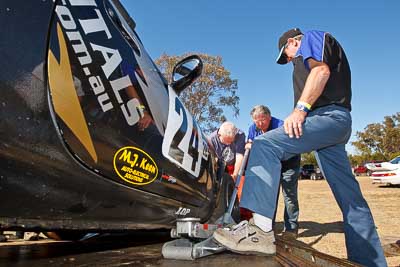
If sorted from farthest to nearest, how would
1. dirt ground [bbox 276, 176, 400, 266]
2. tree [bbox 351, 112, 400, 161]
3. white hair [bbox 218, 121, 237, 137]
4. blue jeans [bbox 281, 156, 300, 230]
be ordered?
1. tree [bbox 351, 112, 400, 161]
2. blue jeans [bbox 281, 156, 300, 230]
3. white hair [bbox 218, 121, 237, 137]
4. dirt ground [bbox 276, 176, 400, 266]

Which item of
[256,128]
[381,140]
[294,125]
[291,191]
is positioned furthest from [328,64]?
[381,140]

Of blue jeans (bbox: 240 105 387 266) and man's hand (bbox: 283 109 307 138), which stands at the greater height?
man's hand (bbox: 283 109 307 138)

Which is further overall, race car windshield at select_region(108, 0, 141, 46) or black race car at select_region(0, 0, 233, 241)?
race car windshield at select_region(108, 0, 141, 46)

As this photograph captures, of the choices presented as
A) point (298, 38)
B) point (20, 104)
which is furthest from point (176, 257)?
point (298, 38)

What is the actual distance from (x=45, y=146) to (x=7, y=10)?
441mm

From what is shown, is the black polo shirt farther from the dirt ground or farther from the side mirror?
the dirt ground

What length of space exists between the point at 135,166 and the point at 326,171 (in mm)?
1605

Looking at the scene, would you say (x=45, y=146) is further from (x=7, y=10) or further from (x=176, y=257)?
(x=176, y=257)

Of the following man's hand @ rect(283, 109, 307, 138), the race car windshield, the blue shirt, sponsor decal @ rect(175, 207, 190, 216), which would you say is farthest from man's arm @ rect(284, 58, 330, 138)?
the blue shirt

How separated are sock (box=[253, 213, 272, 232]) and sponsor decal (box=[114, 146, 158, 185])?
67cm

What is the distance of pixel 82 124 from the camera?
1269 millimetres

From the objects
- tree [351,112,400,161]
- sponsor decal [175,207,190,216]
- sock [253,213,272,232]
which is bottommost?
sock [253,213,272,232]

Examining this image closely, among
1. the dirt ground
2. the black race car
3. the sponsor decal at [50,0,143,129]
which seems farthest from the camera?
the dirt ground

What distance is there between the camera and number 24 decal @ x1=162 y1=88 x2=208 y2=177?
1.78 meters
